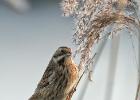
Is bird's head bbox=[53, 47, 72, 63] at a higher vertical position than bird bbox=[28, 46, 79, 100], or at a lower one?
higher

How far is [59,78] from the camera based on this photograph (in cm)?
71

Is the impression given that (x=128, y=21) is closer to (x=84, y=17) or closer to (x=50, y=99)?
(x=84, y=17)

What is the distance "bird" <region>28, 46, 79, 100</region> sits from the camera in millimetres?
586

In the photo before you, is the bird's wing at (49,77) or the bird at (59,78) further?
the bird's wing at (49,77)

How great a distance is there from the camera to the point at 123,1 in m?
0.53

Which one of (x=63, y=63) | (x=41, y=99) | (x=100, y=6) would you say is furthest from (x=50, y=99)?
(x=100, y=6)

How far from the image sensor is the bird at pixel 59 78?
0.59 m

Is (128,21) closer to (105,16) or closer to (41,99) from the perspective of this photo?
(105,16)

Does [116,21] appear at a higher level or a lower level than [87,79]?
higher

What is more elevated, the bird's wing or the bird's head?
the bird's head

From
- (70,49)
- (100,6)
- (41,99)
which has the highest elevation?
(100,6)

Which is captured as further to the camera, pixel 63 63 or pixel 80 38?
pixel 63 63

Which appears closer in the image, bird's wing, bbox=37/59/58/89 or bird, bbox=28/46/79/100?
bird, bbox=28/46/79/100

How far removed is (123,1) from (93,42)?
122 mm
